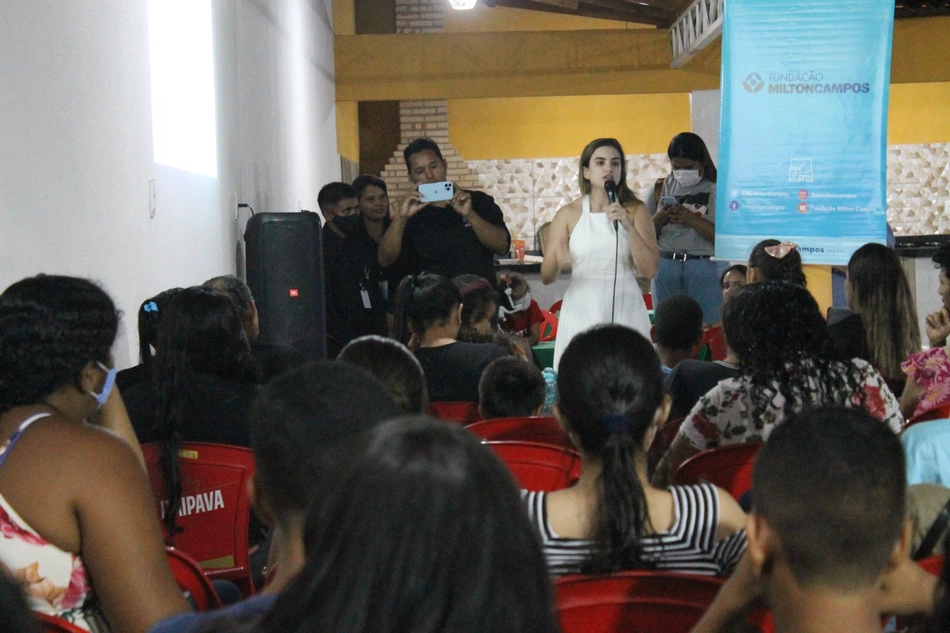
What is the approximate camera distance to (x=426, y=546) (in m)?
0.75

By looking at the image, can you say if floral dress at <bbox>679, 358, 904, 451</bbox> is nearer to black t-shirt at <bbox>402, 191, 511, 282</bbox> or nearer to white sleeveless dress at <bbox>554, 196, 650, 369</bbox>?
white sleeveless dress at <bbox>554, 196, 650, 369</bbox>

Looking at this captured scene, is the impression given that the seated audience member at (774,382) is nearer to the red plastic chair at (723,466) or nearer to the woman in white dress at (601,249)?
the red plastic chair at (723,466)

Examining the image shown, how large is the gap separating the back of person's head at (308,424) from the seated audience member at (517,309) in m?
4.35

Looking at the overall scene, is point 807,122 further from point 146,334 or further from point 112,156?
point 146,334

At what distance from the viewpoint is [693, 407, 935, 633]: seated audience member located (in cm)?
119

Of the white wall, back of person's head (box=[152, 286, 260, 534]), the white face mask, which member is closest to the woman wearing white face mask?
the white face mask

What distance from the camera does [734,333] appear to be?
2.62 metres

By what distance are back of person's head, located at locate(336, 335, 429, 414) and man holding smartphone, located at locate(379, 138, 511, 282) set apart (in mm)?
2836

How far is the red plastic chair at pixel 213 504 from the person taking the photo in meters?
2.31

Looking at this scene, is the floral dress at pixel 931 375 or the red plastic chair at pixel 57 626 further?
the floral dress at pixel 931 375

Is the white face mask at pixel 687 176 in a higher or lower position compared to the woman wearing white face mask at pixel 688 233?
higher

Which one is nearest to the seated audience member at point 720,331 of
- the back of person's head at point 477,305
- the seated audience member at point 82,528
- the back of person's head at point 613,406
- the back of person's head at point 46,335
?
the back of person's head at point 477,305

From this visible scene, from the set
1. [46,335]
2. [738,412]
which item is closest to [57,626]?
[46,335]

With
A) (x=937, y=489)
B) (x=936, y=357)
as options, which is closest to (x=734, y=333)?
(x=936, y=357)
